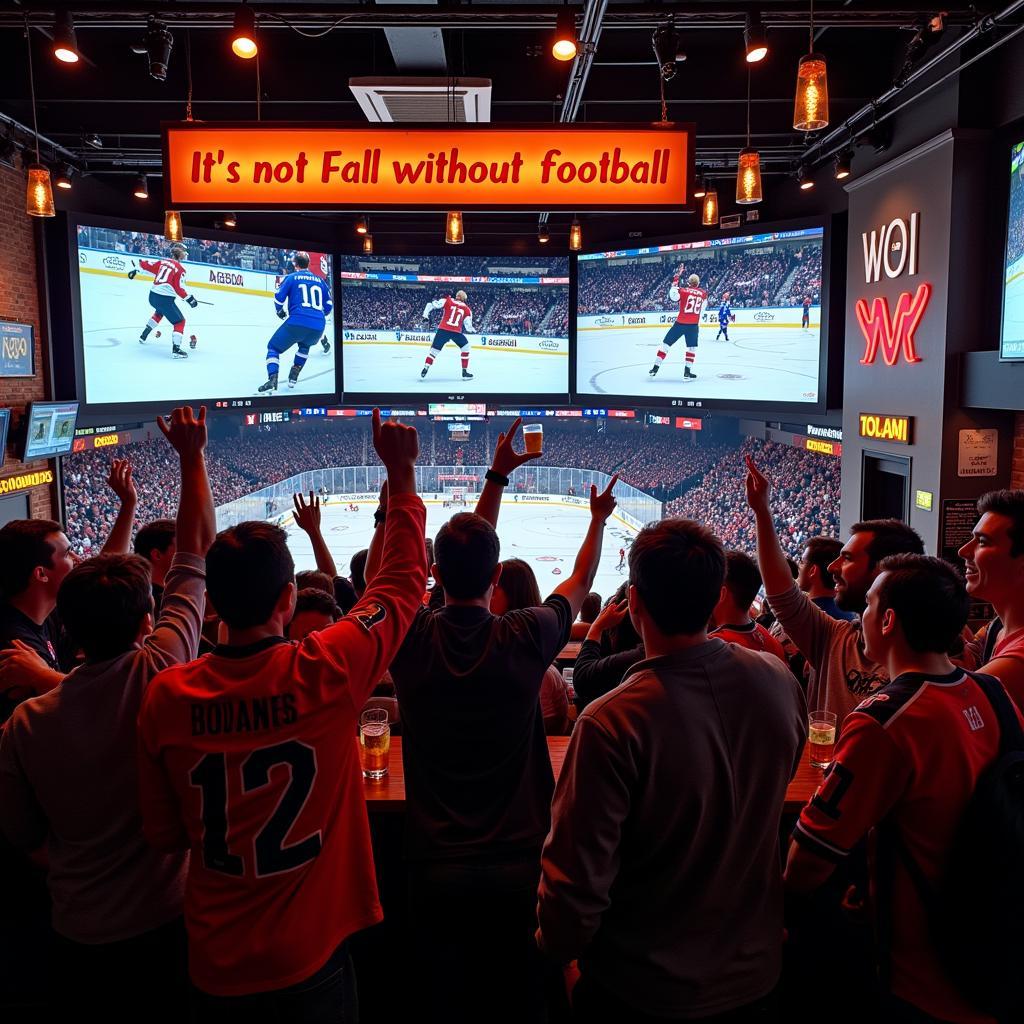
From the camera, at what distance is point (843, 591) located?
10.9 ft

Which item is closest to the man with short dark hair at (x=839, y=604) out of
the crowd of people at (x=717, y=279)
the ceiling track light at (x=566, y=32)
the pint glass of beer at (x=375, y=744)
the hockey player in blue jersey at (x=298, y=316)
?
the pint glass of beer at (x=375, y=744)

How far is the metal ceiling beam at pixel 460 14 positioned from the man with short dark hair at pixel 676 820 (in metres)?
5.12

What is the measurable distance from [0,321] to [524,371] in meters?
10.1

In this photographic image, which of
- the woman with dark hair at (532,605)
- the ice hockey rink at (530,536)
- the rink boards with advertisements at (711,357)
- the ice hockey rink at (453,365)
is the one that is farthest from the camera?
the ice hockey rink at (530,536)

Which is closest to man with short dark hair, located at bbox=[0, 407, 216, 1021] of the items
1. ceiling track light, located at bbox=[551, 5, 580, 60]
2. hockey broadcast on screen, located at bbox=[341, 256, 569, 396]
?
ceiling track light, located at bbox=[551, 5, 580, 60]

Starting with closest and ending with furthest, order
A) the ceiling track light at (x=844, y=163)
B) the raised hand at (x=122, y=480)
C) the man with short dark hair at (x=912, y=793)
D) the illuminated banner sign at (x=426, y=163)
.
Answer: the man with short dark hair at (x=912, y=793) < the raised hand at (x=122, y=480) < the illuminated banner sign at (x=426, y=163) < the ceiling track light at (x=844, y=163)

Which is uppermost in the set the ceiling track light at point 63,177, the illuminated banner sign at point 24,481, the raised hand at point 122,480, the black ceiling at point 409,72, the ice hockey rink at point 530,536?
the black ceiling at point 409,72

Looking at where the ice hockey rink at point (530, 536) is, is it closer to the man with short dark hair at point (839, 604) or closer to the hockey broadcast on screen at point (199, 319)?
the hockey broadcast on screen at point (199, 319)

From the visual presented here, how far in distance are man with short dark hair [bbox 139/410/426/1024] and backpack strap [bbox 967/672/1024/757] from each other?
149cm

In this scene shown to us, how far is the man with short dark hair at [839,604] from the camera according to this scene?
2848mm

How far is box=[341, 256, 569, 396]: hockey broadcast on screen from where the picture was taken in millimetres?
17172

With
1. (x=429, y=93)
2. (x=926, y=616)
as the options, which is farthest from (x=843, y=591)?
(x=429, y=93)

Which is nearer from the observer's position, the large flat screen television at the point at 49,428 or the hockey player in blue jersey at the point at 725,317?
the large flat screen television at the point at 49,428

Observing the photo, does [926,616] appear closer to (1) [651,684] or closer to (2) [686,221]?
(1) [651,684]
